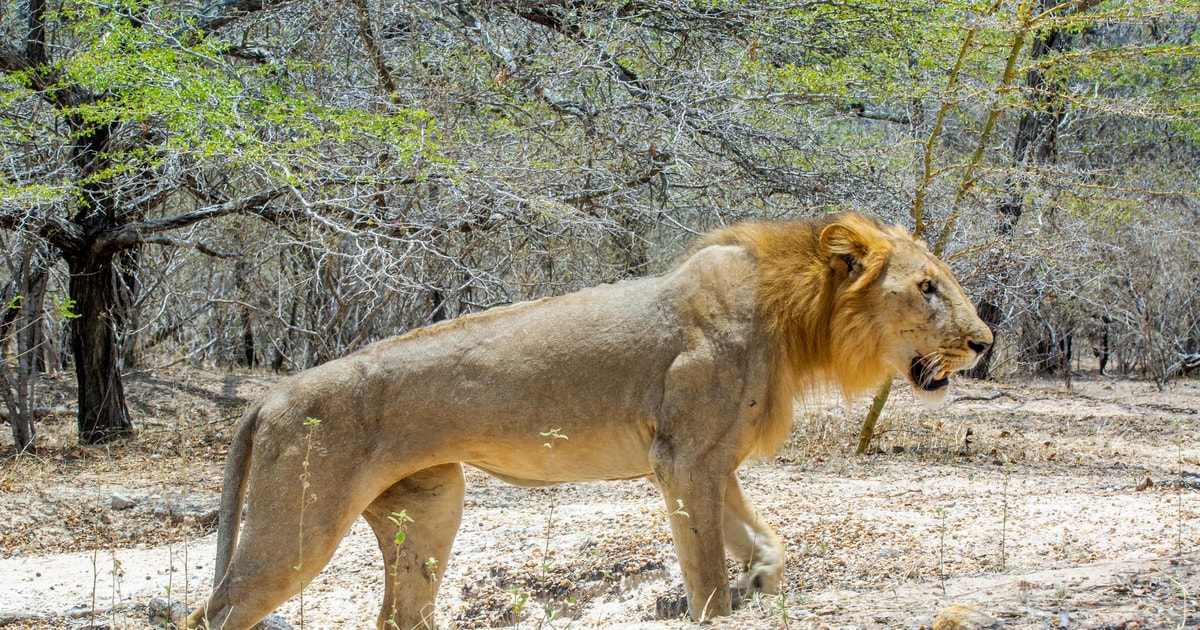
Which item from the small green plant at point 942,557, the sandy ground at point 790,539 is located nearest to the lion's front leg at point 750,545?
the sandy ground at point 790,539

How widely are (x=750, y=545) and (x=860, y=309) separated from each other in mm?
1321

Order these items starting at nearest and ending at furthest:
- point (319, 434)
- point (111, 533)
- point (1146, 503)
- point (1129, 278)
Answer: point (319, 434)
point (1146, 503)
point (111, 533)
point (1129, 278)

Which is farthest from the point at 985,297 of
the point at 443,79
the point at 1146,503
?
the point at 443,79

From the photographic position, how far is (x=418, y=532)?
17.7 feet

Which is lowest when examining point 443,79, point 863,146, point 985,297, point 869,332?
point 985,297

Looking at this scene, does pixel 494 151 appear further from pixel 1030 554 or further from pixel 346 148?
pixel 1030 554

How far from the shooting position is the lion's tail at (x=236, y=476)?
200 inches

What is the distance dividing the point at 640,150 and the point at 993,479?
4.58 m

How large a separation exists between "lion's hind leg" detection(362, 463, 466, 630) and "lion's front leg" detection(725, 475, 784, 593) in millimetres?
1355

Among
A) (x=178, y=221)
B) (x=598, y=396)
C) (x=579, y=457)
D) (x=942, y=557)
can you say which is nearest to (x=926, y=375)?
(x=942, y=557)

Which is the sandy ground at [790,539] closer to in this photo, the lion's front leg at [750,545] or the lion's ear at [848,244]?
the lion's front leg at [750,545]

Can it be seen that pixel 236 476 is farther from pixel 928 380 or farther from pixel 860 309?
pixel 928 380

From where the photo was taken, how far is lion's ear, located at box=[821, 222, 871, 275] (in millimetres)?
5262

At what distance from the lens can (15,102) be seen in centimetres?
1048
